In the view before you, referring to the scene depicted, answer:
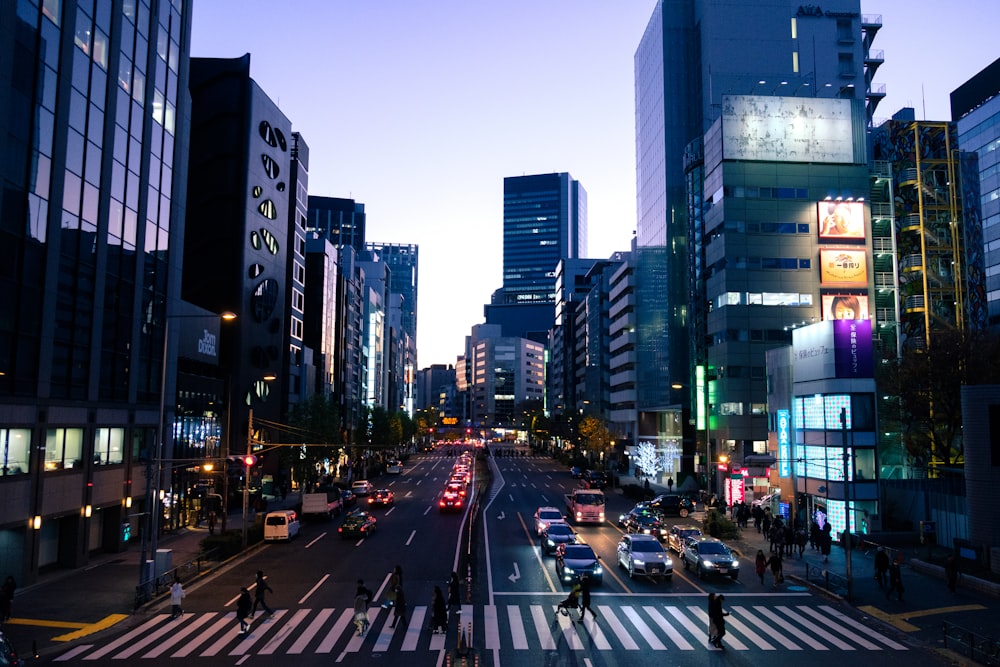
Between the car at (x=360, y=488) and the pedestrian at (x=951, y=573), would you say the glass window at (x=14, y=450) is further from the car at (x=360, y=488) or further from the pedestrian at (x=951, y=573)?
the car at (x=360, y=488)

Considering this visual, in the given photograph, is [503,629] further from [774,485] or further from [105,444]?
[774,485]

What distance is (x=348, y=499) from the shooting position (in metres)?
66.0

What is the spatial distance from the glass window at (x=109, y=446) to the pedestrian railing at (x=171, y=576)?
7.75 metres

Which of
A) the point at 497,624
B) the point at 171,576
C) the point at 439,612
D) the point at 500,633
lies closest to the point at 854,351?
the point at 497,624

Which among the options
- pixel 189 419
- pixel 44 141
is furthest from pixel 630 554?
pixel 189 419

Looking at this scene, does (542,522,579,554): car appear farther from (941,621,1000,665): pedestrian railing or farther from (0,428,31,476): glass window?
(0,428,31,476): glass window

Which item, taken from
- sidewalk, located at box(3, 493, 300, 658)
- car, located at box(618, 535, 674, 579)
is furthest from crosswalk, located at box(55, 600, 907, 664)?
car, located at box(618, 535, 674, 579)

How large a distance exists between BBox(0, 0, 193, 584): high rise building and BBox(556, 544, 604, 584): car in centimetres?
1739

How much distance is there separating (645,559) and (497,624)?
33.2 feet

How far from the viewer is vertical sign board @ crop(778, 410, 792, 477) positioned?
166 feet

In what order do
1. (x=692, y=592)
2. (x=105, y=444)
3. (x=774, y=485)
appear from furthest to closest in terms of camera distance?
1. (x=774, y=485)
2. (x=105, y=444)
3. (x=692, y=592)

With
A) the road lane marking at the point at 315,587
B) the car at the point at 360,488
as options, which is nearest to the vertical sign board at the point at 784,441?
the road lane marking at the point at 315,587

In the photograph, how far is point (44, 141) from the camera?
→ 33.3 m

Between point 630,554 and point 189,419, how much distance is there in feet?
123
